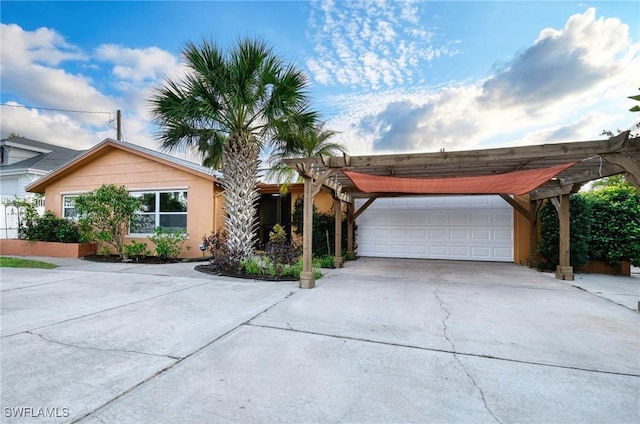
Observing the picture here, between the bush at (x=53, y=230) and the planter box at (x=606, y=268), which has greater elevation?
the bush at (x=53, y=230)

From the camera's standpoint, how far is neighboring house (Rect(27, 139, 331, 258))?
9.73 metres

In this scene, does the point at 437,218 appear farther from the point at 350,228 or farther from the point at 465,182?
the point at 465,182

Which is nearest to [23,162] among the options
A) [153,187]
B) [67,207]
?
[67,207]

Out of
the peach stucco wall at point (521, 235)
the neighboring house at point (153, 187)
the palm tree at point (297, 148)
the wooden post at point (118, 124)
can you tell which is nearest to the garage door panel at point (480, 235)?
the peach stucco wall at point (521, 235)

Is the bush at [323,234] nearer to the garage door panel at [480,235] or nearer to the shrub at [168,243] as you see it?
the shrub at [168,243]

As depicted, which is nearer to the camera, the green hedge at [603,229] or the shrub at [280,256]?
the shrub at [280,256]

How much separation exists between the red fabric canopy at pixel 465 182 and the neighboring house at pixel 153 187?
353 centimetres

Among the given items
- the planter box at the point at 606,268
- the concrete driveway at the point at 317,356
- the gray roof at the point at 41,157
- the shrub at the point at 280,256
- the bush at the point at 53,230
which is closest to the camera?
the concrete driveway at the point at 317,356

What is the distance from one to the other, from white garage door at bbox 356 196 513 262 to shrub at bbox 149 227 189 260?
610 centimetres

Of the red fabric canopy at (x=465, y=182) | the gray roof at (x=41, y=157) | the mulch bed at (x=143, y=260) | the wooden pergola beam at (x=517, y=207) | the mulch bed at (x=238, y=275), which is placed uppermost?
the gray roof at (x=41, y=157)

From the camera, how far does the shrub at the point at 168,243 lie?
361 inches

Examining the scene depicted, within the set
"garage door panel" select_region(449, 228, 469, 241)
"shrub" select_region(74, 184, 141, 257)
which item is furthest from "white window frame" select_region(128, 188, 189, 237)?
"garage door panel" select_region(449, 228, 469, 241)

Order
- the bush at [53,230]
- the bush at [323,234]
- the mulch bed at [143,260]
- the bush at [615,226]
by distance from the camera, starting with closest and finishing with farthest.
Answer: the bush at [615,226], the mulch bed at [143,260], the bush at [323,234], the bush at [53,230]

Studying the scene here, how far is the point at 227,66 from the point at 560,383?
286 inches
